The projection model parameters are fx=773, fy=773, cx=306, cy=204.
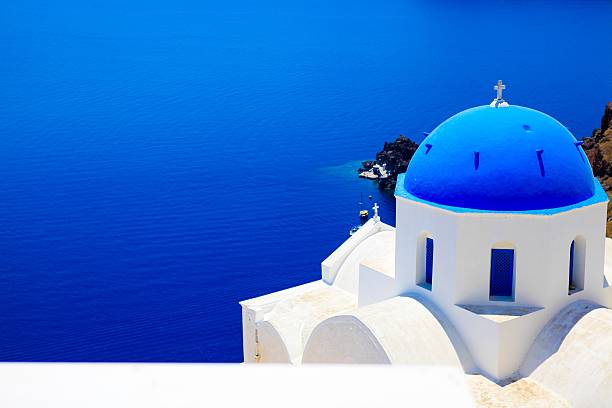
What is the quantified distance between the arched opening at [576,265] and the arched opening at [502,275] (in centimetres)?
80

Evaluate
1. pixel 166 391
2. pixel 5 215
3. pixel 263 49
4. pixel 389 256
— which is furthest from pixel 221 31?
pixel 166 391

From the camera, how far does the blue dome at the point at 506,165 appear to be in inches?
396

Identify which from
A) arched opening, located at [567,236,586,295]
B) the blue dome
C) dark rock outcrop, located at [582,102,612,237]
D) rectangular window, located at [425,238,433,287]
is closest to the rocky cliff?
dark rock outcrop, located at [582,102,612,237]

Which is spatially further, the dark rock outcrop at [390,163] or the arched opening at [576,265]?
the dark rock outcrop at [390,163]

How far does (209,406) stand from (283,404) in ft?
0.86

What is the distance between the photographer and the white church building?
A: 32.2 ft

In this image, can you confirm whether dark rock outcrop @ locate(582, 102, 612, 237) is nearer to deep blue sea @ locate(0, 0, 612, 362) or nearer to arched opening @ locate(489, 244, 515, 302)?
deep blue sea @ locate(0, 0, 612, 362)

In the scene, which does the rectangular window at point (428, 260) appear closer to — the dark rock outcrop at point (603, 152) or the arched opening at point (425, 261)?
the arched opening at point (425, 261)

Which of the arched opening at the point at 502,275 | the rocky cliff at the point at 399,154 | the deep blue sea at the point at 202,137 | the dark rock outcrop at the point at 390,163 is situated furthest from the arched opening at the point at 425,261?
the dark rock outcrop at the point at 390,163

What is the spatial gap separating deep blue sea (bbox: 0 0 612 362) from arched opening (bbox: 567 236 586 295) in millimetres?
12485

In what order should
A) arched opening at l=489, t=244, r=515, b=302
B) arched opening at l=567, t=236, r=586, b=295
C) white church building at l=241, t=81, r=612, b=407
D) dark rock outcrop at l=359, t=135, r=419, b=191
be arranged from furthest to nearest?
1. dark rock outcrop at l=359, t=135, r=419, b=191
2. arched opening at l=567, t=236, r=586, b=295
3. arched opening at l=489, t=244, r=515, b=302
4. white church building at l=241, t=81, r=612, b=407

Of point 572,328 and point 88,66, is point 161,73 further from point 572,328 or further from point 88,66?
point 572,328

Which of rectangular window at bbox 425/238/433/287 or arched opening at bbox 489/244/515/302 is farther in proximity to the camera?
rectangular window at bbox 425/238/433/287

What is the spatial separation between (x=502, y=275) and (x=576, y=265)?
1.08 metres
